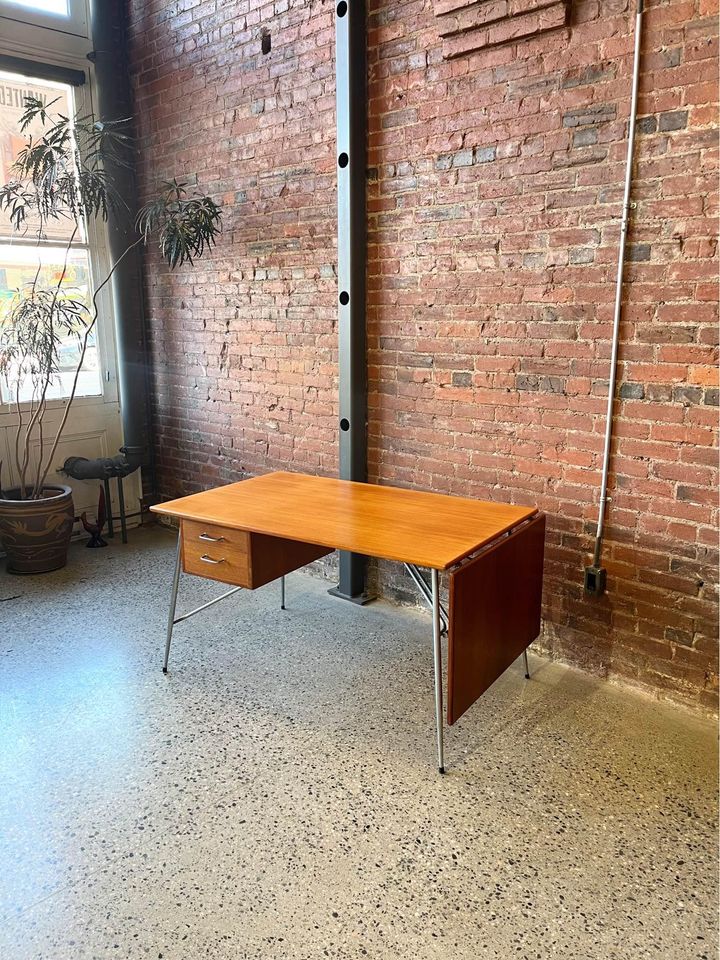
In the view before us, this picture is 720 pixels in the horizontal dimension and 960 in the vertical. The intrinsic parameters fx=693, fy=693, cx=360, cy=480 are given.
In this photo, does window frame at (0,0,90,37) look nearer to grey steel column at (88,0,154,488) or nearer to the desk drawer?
grey steel column at (88,0,154,488)

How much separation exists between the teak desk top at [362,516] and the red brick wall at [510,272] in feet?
1.37

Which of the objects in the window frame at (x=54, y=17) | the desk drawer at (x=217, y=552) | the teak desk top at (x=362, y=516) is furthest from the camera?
the window frame at (x=54, y=17)

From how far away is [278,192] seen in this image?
3.78 m

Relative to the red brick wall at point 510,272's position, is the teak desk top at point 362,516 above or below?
below

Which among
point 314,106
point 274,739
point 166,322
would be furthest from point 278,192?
point 274,739

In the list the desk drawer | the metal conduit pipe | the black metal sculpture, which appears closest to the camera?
the metal conduit pipe

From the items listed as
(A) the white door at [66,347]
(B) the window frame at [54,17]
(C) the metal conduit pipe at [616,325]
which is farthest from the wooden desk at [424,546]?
(B) the window frame at [54,17]

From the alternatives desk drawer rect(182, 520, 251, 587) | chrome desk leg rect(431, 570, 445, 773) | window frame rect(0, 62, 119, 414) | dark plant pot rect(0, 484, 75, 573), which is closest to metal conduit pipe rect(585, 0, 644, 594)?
chrome desk leg rect(431, 570, 445, 773)

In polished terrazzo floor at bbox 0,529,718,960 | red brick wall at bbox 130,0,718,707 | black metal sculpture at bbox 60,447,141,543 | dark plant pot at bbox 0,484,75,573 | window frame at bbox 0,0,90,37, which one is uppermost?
window frame at bbox 0,0,90,37

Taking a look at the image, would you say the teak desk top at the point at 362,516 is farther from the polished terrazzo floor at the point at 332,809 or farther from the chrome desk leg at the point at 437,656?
the polished terrazzo floor at the point at 332,809

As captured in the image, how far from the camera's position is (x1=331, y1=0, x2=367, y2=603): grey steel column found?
126 inches

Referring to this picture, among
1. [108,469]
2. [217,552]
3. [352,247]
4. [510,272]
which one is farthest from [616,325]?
[108,469]

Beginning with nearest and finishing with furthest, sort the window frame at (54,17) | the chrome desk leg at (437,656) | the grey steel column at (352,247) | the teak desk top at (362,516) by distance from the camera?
the chrome desk leg at (437,656), the teak desk top at (362,516), the grey steel column at (352,247), the window frame at (54,17)

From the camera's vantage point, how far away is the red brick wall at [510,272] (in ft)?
→ 8.11
